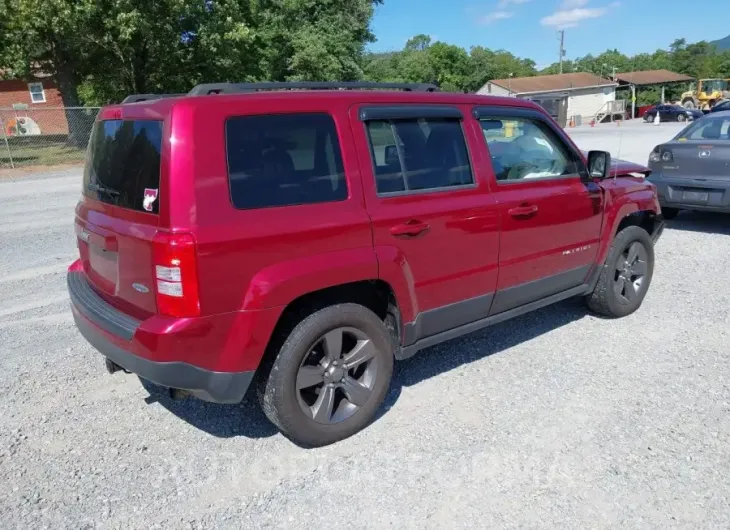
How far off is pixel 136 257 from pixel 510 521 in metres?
2.11

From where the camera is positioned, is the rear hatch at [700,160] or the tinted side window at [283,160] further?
the rear hatch at [700,160]

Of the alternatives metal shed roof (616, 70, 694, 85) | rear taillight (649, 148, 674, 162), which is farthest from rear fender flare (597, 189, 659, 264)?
metal shed roof (616, 70, 694, 85)

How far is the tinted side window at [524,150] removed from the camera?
3863mm

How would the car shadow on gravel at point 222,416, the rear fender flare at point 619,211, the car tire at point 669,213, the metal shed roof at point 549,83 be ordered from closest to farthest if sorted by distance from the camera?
the car shadow on gravel at point 222,416, the rear fender flare at point 619,211, the car tire at point 669,213, the metal shed roof at point 549,83

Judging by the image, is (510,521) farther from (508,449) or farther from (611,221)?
(611,221)

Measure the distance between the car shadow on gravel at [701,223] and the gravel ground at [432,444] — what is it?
3801 millimetres

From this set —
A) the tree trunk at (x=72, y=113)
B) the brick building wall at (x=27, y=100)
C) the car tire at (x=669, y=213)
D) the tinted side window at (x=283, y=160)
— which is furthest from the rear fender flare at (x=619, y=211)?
the brick building wall at (x=27, y=100)

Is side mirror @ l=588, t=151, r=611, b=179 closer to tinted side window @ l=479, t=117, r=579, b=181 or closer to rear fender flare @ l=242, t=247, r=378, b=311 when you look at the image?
tinted side window @ l=479, t=117, r=579, b=181

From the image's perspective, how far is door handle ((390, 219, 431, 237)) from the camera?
320 cm

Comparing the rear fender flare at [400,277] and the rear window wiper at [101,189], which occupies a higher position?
the rear window wiper at [101,189]

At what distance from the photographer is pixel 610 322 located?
488 centimetres

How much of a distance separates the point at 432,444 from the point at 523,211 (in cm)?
163

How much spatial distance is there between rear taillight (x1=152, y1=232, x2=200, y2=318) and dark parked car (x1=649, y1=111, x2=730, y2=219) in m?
7.05

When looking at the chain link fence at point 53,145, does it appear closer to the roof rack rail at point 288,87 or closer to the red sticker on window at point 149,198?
the roof rack rail at point 288,87
